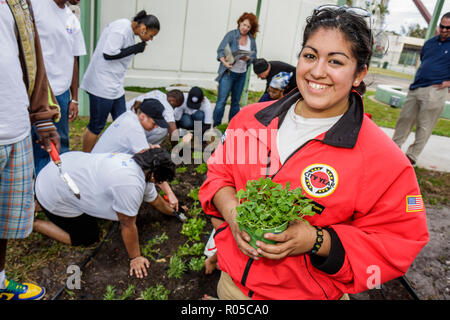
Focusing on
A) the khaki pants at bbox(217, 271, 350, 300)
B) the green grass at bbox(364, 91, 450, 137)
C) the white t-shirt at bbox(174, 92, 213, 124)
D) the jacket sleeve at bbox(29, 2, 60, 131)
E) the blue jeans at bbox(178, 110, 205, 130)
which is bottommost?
the green grass at bbox(364, 91, 450, 137)

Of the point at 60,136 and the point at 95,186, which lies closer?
the point at 95,186

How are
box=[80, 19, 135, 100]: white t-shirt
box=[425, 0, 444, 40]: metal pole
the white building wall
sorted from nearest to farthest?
box=[80, 19, 135, 100]: white t-shirt, box=[425, 0, 444, 40]: metal pole, the white building wall

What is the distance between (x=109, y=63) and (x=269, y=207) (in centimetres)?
356

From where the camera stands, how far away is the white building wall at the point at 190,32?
7.77m

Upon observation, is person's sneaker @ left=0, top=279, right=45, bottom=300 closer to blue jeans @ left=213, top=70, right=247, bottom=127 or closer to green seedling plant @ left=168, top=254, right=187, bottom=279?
green seedling plant @ left=168, top=254, right=187, bottom=279

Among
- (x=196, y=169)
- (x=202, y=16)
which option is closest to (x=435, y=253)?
(x=196, y=169)

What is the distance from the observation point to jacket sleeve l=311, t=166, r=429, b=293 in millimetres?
1187

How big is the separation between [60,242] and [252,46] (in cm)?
478

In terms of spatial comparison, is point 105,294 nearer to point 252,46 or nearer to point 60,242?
point 60,242

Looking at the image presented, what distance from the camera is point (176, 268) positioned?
291 cm

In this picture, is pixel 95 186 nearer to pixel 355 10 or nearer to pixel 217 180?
pixel 217 180

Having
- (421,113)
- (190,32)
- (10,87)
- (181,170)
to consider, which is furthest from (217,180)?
(190,32)

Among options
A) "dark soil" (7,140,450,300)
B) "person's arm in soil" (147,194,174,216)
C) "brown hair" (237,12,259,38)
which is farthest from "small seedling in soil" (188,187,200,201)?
"brown hair" (237,12,259,38)

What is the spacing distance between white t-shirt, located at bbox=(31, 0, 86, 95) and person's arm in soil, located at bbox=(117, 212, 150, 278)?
5.11 feet
